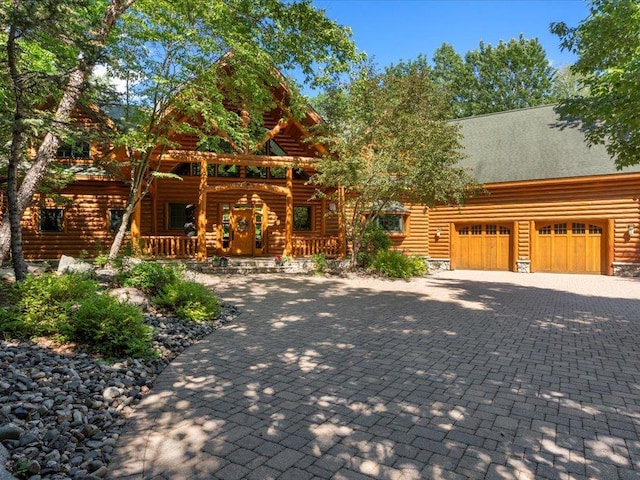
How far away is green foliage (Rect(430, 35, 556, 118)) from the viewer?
107 ft

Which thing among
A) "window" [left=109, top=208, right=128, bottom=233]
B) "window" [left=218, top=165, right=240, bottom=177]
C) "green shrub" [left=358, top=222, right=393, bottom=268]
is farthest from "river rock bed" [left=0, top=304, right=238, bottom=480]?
"window" [left=109, top=208, right=128, bottom=233]

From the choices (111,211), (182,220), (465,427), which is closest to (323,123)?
(182,220)

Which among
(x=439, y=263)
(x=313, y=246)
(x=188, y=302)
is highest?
(x=313, y=246)

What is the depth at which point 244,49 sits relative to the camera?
9.98m

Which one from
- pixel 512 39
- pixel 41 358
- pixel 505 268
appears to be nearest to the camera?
pixel 41 358

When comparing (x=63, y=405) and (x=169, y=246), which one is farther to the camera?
(x=169, y=246)

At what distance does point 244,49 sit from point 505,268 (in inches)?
554

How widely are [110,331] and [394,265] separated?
10.5m

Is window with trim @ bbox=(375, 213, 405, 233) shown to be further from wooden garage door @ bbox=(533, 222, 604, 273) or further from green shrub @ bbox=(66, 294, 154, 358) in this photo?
green shrub @ bbox=(66, 294, 154, 358)

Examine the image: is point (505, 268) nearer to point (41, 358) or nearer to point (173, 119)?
point (173, 119)

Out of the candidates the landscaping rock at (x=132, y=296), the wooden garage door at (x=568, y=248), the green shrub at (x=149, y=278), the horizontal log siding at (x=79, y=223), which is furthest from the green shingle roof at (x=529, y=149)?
the horizontal log siding at (x=79, y=223)

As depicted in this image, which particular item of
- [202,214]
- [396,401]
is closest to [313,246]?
[202,214]

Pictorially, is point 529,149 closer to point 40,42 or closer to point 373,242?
point 373,242

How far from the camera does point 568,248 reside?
15828 mm
